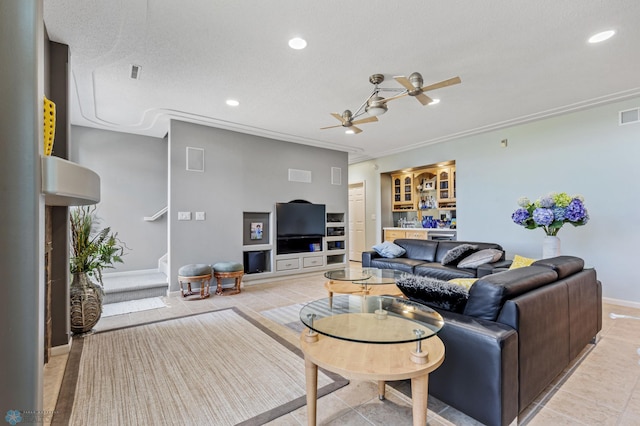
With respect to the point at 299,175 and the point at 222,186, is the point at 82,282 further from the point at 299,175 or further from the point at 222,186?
the point at 299,175

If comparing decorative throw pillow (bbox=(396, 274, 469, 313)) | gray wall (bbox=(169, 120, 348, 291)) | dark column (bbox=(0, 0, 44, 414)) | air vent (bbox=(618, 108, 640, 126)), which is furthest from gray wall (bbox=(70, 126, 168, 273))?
air vent (bbox=(618, 108, 640, 126))

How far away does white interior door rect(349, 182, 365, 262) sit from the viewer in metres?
8.09

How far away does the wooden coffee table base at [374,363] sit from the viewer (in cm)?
130

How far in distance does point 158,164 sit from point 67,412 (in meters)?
4.73

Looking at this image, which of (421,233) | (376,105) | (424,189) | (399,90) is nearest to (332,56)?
(376,105)

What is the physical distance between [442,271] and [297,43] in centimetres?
330

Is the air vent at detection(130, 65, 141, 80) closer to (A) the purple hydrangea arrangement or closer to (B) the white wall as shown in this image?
(A) the purple hydrangea arrangement

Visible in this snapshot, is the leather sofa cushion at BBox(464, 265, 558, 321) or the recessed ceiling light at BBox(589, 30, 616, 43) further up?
the recessed ceiling light at BBox(589, 30, 616, 43)

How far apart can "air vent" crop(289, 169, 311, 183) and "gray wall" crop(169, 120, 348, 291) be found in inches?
3.4

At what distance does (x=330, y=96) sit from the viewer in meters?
3.90

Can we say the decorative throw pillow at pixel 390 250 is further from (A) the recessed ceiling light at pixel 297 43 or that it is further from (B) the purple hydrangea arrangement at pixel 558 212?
(A) the recessed ceiling light at pixel 297 43

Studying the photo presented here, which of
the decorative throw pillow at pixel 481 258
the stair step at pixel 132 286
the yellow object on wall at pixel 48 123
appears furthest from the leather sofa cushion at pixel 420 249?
the yellow object on wall at pixel 48 123

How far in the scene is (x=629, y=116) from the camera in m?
3.99

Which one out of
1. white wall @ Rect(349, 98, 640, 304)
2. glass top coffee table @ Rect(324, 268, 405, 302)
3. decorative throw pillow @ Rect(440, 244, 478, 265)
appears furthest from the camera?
decorative throw pillow @ Rect(440, 244, 478, 265)
